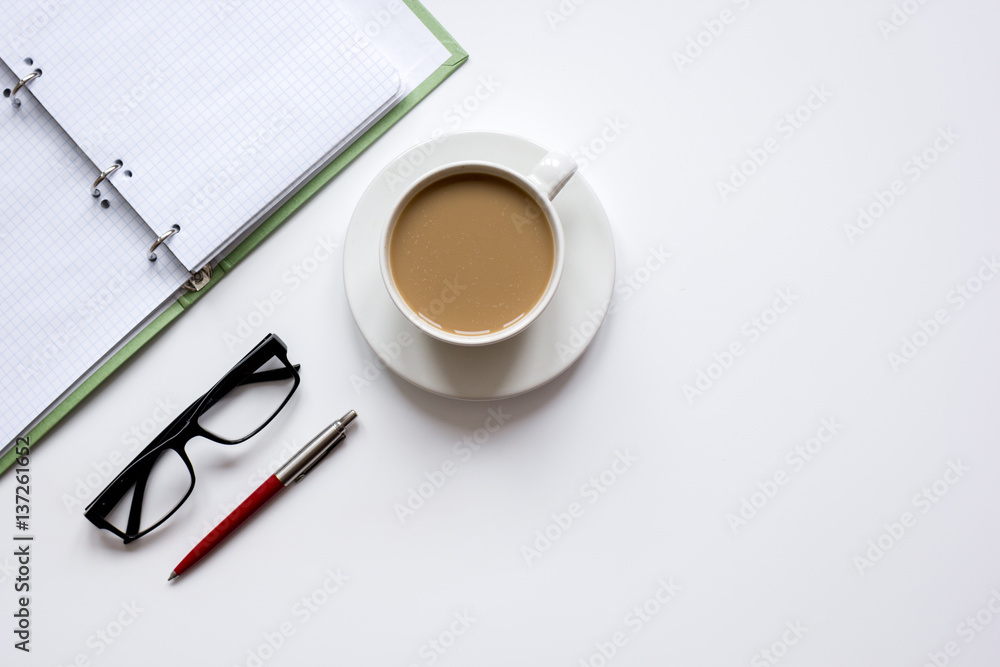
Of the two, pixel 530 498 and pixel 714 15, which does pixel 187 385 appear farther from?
pixel 714 15

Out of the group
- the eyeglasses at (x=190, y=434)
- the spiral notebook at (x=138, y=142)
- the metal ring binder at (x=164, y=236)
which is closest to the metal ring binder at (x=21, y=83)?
the spiral notebook at (x=138, y=142)

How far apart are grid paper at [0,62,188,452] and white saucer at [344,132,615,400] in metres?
0.28

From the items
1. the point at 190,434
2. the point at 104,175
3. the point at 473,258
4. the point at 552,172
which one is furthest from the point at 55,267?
the point at 552,172

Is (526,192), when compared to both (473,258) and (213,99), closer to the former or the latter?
(473,258)

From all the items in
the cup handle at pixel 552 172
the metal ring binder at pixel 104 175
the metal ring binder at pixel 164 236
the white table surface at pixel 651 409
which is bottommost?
the white table surface at pixel 651 409

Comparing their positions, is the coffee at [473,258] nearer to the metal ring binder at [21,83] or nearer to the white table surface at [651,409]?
the white table surface at [651,409]

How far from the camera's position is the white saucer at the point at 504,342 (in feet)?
2.77

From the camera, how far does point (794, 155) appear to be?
943mm

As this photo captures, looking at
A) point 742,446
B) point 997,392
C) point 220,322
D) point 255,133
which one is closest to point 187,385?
point 220,322

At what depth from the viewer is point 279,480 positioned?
91 cm

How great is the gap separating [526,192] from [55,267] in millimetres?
667

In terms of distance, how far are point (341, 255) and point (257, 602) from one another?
1.69 feet

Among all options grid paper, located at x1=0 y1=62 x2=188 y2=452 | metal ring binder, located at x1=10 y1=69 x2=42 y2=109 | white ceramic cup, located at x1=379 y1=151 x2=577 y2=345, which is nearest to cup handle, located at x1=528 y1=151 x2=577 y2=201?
white ceramic cup, located at x1=379 y1=151 x2=577 y2=345

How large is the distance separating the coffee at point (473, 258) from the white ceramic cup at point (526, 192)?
1 cm
